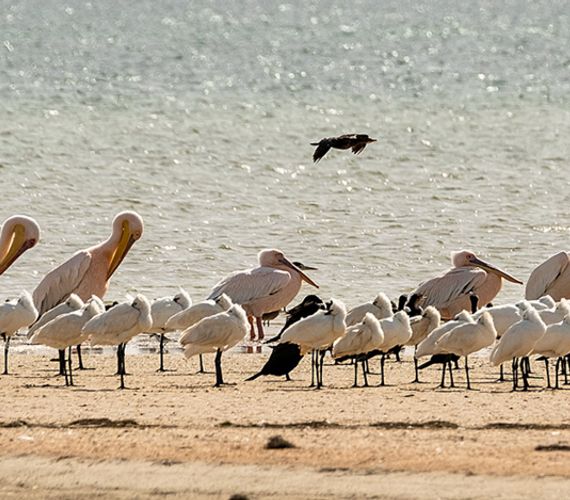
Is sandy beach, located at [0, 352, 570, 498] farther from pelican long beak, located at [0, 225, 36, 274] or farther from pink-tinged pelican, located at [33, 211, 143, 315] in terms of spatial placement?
pelican long beak, located at [0, 225, 36, 274]

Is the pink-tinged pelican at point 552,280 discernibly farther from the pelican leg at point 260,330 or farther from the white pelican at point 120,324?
the white pelican at point 120,324

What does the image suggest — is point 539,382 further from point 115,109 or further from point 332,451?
point 115,109

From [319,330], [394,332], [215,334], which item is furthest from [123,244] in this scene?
[394,332]

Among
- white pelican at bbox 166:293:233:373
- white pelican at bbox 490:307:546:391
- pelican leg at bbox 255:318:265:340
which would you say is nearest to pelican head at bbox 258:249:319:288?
pelican leg at bbox 255:318:265:340

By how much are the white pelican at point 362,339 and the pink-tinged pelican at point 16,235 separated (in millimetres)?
5029

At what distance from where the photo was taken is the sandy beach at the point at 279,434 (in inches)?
372

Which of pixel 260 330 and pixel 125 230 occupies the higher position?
pixel 125 230

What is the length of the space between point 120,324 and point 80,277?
300 centimetres

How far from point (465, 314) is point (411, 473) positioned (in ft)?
12.8

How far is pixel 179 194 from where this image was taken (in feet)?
102

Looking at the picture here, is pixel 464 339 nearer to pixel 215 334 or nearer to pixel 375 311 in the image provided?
pixel 375 311

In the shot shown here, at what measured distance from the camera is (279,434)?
10.7 metres

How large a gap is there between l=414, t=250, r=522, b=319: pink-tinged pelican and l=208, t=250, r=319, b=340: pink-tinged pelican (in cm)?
123

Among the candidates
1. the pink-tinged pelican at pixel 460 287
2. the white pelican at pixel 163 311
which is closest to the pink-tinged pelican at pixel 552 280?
the pink-tinged pelican at pixel 460 287
